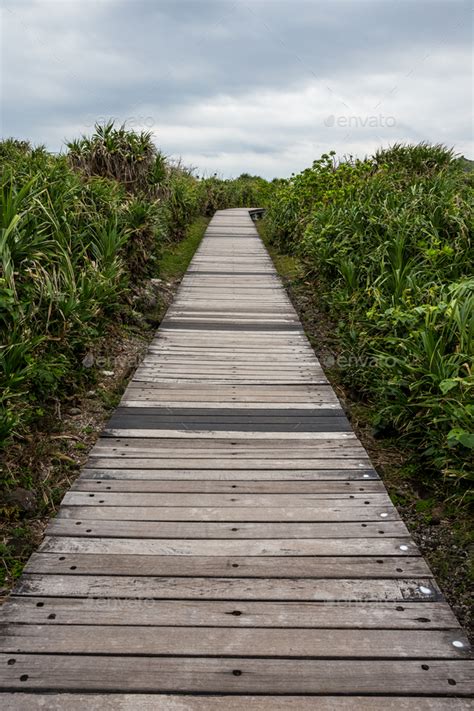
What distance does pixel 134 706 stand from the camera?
172 cm

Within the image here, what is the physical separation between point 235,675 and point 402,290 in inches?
153

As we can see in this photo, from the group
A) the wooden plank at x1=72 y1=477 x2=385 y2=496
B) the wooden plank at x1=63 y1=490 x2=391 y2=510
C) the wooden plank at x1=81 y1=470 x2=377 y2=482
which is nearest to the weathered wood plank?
the wooden plank at x1=63 y1=490 x2=391 y2=510

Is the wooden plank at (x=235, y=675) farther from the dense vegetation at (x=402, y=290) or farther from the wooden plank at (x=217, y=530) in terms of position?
the dense vegetation at (x=402, y=290)

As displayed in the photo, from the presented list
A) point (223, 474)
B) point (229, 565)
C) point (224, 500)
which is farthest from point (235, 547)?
point (223, 474)

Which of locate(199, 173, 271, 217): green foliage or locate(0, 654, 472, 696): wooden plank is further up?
locate(199, 173, 271, 217): green foliage

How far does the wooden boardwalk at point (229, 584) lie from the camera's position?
1.80 metres

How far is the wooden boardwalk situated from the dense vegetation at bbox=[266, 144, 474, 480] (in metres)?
0.45

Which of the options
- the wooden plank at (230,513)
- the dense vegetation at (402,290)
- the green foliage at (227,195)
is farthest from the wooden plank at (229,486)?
the green foliage at (227,195)

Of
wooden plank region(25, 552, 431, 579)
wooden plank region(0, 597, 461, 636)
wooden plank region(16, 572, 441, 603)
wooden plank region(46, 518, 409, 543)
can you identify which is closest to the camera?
wooden plank region(0, 597, 461, 636)

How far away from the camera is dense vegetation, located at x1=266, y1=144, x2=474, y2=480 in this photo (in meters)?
3.40

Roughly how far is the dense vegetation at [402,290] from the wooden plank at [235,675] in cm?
127

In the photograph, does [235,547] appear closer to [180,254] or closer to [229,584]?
[229,584]

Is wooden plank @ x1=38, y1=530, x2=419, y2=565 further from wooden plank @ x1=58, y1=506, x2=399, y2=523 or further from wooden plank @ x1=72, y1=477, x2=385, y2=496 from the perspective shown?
wooden plank @ x1=72, y1=477, x2=385, y2=496

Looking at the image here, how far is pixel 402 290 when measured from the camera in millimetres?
5047
